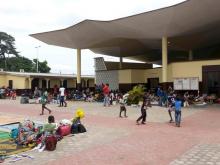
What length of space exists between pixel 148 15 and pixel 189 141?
612 inches

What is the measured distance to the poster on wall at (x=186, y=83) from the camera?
25.9m

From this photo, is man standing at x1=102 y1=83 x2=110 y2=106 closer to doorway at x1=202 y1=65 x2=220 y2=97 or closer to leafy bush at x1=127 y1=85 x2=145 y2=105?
leafy bush at x1=127 y1=85 x2=145 y2=105

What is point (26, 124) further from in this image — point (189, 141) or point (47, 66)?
point (47, 66)

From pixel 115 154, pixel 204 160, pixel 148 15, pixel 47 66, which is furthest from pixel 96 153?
pixel 47 66

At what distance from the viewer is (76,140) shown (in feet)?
37.8

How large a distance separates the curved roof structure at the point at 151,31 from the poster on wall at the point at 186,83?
3.60 m

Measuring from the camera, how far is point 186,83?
87.1 ft

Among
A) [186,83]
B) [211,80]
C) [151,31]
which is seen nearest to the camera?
[211,80]

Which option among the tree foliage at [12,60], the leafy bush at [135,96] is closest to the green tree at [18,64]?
the tree foliage at [12,60]

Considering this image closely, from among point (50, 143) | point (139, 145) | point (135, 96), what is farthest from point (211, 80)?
point (50, 143)

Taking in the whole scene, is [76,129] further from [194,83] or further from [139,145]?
Result: [194,83]

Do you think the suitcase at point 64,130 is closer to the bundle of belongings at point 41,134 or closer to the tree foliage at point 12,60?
the bundle of belongings at point 41,134

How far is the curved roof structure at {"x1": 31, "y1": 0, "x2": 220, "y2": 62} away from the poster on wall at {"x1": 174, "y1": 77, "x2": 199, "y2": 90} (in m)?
3.60

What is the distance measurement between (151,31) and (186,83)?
473 cm
